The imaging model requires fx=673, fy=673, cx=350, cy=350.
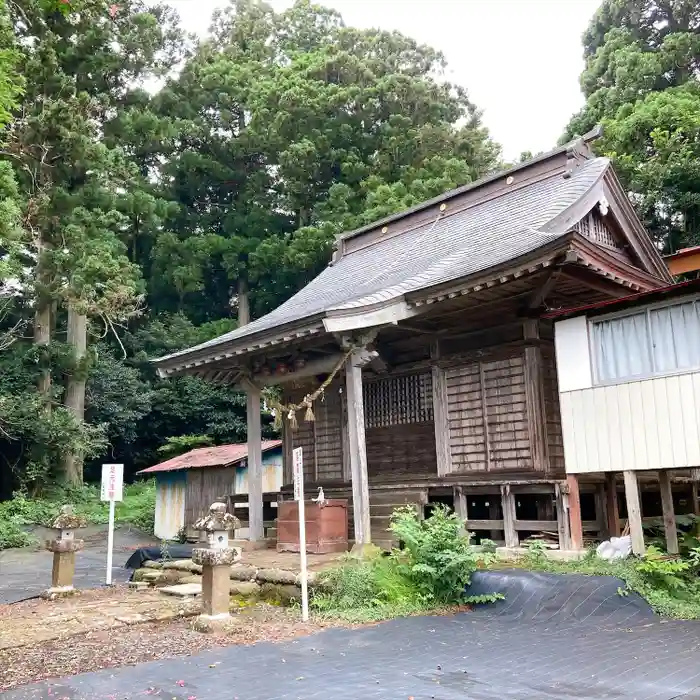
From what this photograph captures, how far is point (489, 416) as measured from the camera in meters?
10.8

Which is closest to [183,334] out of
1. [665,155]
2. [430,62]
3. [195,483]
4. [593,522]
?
[195,483]

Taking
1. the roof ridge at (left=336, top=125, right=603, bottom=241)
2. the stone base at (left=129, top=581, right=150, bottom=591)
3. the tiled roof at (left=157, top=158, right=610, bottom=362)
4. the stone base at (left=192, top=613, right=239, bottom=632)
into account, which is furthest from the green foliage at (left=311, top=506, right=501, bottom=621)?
the roof ridge at (left=336, top=125, right=603, bottom=241)

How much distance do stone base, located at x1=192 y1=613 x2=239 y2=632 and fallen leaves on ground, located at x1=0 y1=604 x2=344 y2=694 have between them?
0.25 feet

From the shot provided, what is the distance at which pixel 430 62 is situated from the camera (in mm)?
34281

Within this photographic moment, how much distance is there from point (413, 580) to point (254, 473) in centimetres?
497

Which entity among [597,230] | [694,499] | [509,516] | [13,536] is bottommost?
[13,536]

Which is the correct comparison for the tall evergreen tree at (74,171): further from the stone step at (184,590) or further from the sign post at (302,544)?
the sign post at (302,544)

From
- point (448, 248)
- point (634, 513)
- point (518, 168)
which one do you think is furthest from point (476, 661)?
point (518, 168)

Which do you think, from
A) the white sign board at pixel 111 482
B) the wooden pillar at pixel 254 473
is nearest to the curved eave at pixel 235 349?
the wooden pillar at pixel 254 473

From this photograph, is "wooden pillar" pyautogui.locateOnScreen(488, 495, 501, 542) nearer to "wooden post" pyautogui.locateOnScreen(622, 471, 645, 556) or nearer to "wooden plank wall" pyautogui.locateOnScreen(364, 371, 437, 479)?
"wooden plank wall" pyautogui.locateOnScreen(364, 371, 437, 479)

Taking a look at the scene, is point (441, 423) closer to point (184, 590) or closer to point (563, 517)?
point (563, 517)

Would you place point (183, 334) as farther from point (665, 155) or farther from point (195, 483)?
point (665, 155)

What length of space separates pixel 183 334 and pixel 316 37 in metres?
20.3

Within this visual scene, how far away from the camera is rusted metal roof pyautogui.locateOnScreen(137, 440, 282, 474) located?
19594mm
